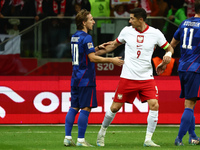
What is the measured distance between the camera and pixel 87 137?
10320 millimetres

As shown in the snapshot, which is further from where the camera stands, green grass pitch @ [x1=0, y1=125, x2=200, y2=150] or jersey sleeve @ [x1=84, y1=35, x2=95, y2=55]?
green grass pitch @ [x1=0, y1=125, x2=200, y2=150]

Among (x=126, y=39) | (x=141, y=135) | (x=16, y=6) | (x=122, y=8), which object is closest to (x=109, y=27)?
(x=122, y=8)

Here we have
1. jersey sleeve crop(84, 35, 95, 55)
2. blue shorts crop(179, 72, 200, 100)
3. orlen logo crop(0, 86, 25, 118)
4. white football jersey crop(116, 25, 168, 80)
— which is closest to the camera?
jersey sleeve crop(84, 35, 95, 55)

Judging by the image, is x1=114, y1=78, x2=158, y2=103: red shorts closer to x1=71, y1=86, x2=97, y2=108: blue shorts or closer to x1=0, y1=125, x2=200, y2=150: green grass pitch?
x1=71, y1=86, x2=97, y2=108: blue shorts

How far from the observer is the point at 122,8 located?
14.8m

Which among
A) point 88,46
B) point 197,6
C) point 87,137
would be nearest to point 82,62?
point 88,46

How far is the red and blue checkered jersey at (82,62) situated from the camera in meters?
8.66

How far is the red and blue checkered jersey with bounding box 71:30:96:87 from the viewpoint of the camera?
8.66 meters

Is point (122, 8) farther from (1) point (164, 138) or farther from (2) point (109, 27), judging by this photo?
(1) point (164, 138)

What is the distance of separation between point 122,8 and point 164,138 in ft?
17.4

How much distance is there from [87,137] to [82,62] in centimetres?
206

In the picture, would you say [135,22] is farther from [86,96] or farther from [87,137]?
[87,137]

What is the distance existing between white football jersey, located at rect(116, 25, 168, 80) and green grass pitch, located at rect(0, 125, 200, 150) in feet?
3.58

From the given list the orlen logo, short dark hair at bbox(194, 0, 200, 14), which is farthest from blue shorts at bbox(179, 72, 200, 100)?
the orlen logo
